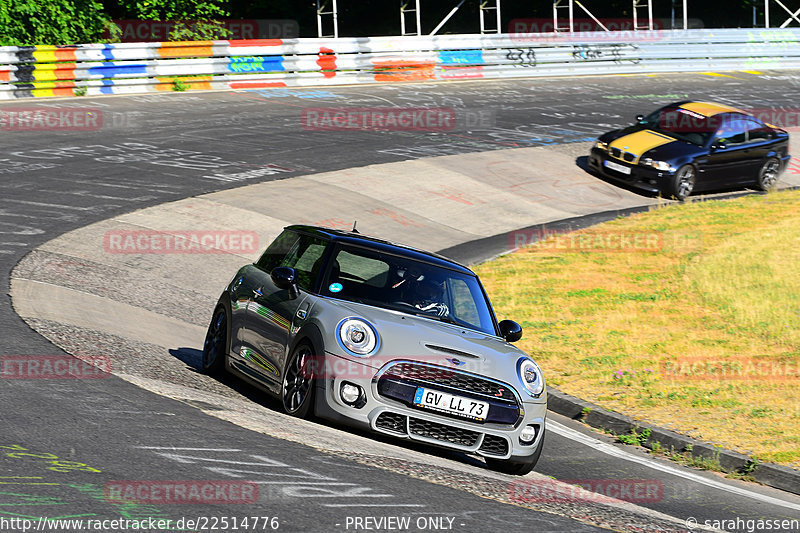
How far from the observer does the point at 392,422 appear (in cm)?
718

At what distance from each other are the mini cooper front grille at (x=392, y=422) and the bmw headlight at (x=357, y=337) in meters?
0.46

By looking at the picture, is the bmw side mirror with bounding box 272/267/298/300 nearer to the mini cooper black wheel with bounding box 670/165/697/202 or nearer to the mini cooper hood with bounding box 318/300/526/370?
the mini cooper hood with bounding box 318/300/526/370

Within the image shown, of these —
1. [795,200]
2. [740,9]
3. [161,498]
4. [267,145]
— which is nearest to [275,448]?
[161,498]

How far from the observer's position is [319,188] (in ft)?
62.1

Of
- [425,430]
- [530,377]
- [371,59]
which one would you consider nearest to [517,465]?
[530,377]

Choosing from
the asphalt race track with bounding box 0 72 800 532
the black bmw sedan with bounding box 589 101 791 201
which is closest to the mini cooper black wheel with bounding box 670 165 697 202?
the black bmw sedan with bounding box 589 101 791 201

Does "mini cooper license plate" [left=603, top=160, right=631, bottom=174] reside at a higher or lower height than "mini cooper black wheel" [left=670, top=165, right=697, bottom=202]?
higher

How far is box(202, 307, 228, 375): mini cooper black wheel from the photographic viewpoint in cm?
903

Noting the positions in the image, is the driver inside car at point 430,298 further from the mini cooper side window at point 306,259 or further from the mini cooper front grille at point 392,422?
the mini cooper front grille at point 392,422

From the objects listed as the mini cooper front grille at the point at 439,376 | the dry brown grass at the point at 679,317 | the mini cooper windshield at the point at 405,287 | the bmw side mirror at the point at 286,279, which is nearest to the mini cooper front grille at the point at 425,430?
the mini cooper front grille at the point at 439,376

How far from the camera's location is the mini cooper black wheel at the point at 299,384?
7375 millimetres

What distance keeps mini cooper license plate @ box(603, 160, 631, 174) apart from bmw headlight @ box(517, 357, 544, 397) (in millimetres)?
14610

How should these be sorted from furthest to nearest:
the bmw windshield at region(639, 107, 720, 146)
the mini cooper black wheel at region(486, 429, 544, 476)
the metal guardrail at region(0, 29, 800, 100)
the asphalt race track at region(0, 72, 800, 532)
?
the metal guardrail at region(0, 29, 800, 100) → the bmw windshield at region(639, 107, 720, 146) → the mini cooper black wheel at region(486, 429, 544, 476) → the asphalt race track at region(0, 72, 800, 532)

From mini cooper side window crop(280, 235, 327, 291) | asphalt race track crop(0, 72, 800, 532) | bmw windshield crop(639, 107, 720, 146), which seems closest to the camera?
asphalt race track crop(0, 72, 800, 532)
